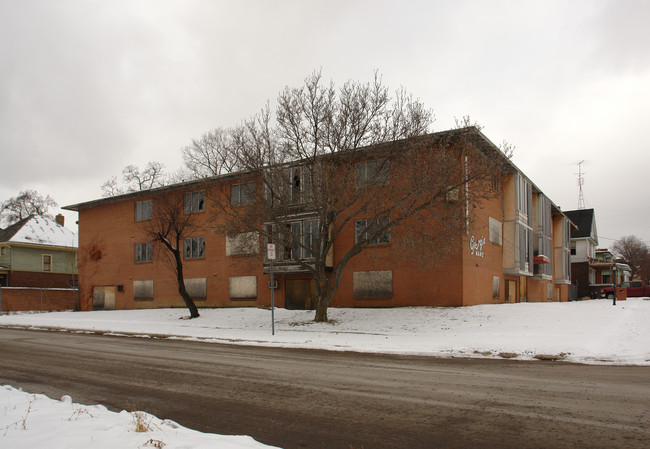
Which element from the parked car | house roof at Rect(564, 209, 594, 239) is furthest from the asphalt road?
house roof at Rect(564, 209, 594, 239)

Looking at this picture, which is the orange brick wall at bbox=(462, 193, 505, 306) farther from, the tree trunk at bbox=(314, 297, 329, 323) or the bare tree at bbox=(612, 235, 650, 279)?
the bare tree at bbox=(612, 235, 650, 279)

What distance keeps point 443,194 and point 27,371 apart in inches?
585

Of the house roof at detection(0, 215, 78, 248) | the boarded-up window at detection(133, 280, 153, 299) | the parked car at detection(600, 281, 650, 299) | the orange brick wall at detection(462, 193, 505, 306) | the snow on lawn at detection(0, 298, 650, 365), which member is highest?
the house roof at detection(0, 215, 78, 248)

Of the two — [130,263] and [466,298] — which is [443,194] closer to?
[466,298]

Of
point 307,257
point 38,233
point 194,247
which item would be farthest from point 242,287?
point 38,233

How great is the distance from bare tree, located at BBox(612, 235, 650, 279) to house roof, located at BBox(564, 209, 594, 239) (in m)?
48.9

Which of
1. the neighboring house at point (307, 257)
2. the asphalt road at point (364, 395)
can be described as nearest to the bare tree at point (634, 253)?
the neighboring house at point (307, 257)

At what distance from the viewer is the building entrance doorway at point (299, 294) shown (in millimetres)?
29370

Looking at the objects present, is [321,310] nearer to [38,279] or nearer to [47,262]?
[38,279]

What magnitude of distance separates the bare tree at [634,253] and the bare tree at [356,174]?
102 m

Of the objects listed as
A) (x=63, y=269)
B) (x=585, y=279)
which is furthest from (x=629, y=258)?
(x=63, y=269)

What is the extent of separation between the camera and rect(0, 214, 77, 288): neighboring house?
155ft

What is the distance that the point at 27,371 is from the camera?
1059 cm

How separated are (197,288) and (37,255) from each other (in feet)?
84.8
